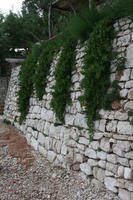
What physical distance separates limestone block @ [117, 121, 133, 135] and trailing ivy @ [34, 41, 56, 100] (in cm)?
366

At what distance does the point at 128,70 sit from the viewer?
5328 mm

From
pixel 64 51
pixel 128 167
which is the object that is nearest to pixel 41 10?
pixel 64 51

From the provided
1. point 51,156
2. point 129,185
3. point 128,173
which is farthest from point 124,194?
point 51,156

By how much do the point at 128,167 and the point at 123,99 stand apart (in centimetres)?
105

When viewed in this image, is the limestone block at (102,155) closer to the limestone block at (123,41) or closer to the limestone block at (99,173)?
the limestone block at (99,173)

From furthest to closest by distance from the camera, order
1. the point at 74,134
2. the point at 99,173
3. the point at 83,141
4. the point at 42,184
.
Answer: the point at 74,134, the point at 42,184, the point at 83,141, the point at 99,173

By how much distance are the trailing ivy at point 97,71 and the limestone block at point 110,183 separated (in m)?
0.83

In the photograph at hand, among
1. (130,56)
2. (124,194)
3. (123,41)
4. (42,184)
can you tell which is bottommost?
(42,184)

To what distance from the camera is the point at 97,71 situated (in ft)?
19.1

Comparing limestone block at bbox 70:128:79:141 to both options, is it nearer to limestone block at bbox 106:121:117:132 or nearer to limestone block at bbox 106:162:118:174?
limestone block at bbox 106:121:117:132

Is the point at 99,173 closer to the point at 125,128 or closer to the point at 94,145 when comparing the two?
the point at 94,145

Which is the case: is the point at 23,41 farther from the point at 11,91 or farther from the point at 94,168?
the point at 94,168

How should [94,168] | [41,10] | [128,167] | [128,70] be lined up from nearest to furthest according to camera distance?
[128,167] < [128,70] < [94,168] < [41,10]

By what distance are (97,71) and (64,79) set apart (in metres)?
1.47
